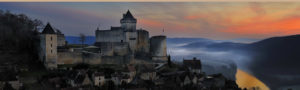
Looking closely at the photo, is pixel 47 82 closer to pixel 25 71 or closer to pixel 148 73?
pixel 25 71

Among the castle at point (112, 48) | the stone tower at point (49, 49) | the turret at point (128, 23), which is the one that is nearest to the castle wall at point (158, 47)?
the castle at point (112, 48)

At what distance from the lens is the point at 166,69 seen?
37.5m

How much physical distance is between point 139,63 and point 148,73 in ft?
15.8

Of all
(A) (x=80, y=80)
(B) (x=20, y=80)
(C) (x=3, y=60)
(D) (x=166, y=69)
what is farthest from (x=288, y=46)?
(C) (x=3, y=60)

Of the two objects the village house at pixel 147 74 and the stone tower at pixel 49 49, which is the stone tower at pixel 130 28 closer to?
the village house at pixel 147 74

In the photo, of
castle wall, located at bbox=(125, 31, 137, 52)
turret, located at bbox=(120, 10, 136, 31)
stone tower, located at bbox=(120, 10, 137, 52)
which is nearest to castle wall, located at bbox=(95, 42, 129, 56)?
castle wall, located at bbox=(125, 31, 137, 52)

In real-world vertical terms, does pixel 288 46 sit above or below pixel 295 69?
above

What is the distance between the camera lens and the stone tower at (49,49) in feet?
105

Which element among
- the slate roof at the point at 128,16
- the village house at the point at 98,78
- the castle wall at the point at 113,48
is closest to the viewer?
the village house at the point at 98,78

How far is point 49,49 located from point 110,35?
10415 millimetres

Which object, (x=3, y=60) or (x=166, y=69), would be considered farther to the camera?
(x=166, y=69)

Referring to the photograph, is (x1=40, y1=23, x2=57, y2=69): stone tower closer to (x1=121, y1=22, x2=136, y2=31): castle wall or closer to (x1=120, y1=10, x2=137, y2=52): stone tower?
(x1=120, y1=10, x2=137, y2=52): stone tower

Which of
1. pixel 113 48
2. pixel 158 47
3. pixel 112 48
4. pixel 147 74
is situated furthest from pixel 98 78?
pixel 158 47

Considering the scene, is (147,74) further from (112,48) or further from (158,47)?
(158,47)
